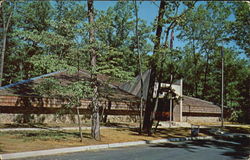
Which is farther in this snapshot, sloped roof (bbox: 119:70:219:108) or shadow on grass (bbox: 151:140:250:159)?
sloped roof (bbox: 119:70:219:108)

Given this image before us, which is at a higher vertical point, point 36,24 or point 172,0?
point 36,24

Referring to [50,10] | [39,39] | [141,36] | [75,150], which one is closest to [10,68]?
[50,10]

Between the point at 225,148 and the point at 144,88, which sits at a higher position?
the point at 144,88

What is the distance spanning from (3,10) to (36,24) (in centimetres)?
501

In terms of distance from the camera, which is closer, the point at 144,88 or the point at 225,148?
the point at 225,148

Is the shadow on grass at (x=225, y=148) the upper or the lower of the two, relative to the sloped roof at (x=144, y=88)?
lower

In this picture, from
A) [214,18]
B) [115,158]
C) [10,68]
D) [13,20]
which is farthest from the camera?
[214,18]

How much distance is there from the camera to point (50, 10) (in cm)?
3628

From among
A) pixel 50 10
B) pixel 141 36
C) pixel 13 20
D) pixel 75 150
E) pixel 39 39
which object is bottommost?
pixel 75 150

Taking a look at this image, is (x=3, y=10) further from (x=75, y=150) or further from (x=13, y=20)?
(x=75, y=150)

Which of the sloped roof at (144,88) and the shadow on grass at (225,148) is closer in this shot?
the shadow on grass at (225,148)

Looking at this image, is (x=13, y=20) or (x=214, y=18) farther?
(x=214, y=18)

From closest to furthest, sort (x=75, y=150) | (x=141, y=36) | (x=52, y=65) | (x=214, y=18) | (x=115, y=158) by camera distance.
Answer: (x=115, y=158), (x=75, y=150), (x=52, y=65), (x=141, y=36), (x=214, y=18)

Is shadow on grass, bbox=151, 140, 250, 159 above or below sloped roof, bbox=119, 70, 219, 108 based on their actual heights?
below
